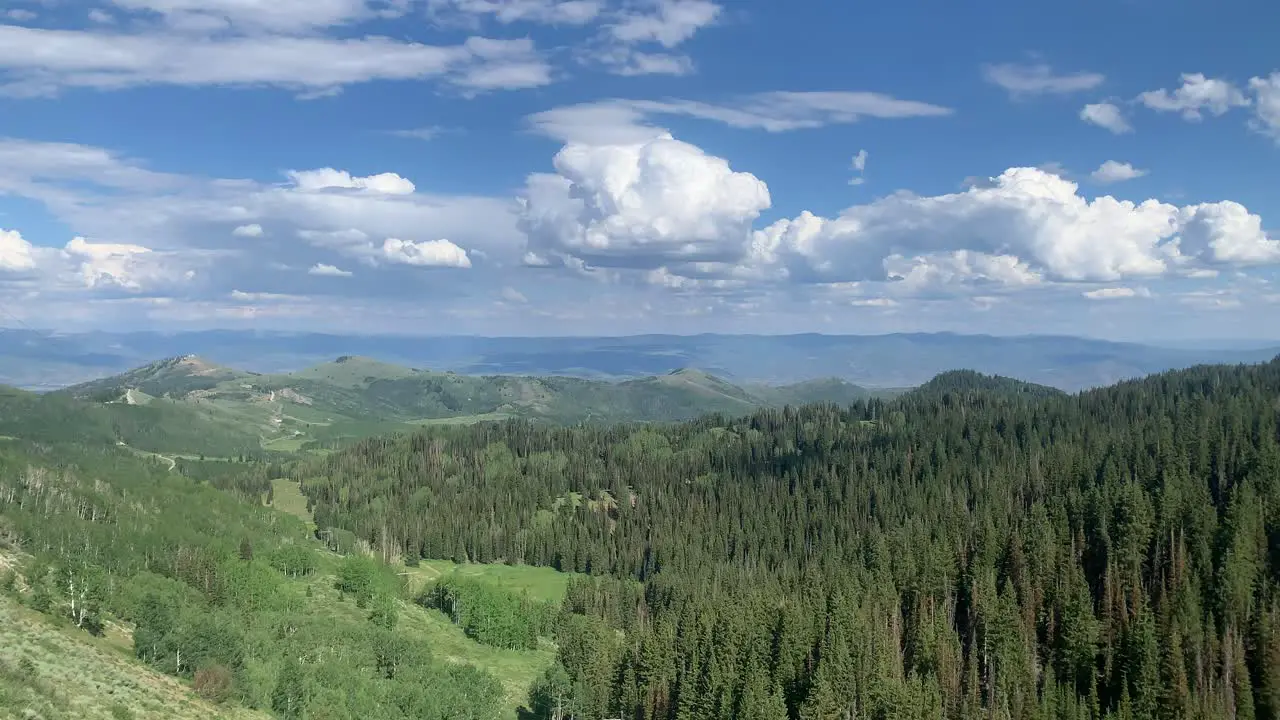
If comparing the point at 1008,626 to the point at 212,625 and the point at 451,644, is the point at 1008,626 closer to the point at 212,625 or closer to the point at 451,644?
the point at 451,644

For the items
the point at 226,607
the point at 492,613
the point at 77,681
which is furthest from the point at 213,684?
the point at 492,613

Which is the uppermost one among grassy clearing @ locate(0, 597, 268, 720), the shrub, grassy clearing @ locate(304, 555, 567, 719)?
grassy clearing @ locate(0, 597, 268, 720)

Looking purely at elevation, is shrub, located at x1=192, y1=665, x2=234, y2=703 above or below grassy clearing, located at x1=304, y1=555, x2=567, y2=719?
above

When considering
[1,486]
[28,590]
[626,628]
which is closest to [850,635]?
[626,628]

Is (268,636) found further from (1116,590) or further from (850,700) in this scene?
(1116,590)

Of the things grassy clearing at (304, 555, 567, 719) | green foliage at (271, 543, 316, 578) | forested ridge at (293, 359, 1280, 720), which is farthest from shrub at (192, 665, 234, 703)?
green foliage at (271, 543, 316, 578)

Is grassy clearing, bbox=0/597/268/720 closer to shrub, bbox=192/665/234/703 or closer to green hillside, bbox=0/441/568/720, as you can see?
green hillside, bbox=0/441/568/720

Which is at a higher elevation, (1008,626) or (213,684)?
(213,684)

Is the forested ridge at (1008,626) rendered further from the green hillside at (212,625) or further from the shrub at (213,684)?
the shrub at (213,684)

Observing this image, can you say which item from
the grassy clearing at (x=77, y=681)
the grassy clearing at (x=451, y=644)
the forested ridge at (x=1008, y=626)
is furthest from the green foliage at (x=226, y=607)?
the forested ridge at (x=1008, y=626)

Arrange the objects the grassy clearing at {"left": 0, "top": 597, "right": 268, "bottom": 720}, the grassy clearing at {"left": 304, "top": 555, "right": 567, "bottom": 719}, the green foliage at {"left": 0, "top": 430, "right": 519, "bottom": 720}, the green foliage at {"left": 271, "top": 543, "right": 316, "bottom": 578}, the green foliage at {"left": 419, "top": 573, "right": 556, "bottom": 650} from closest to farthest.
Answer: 1. the grassy clearing at {"left": 0, "top": 597, "right": 268, "bottom": 720}
2. the green foliage at {"left": 0, "top": 430, "right": 519, "bottom": 720}
3. the grassy clearing at {"left": 304, "top": 555, "right": 567, "bottom": 719}
4. the green foliage at {"left": 419, "top": 573, "right": 556, "bottom": 650}
5. the green foliage at {"left": 271, "top": 543, "right": 316, "bottom": 578}
